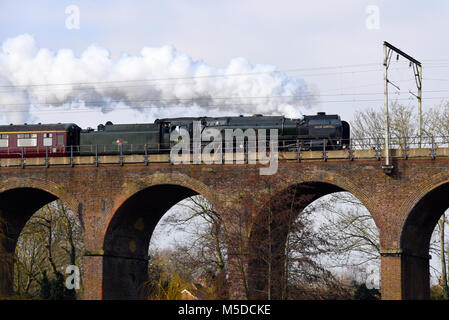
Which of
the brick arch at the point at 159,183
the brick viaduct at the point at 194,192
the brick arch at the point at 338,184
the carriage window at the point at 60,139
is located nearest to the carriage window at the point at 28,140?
the carriage window at the point at 60,139

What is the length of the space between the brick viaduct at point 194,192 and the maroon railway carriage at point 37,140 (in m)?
3.11

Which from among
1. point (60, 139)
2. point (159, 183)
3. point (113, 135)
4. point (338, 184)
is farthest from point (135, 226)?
point (338, 184)

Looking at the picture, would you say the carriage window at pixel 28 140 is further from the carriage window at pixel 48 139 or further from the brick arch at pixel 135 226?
the brick arch at pixel 135 226

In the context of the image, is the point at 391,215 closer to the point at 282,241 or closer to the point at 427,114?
the point at 282,241

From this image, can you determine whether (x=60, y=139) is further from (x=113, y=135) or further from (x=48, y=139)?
(x=113, y=135)

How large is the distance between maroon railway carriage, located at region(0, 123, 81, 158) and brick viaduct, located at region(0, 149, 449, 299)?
311cm

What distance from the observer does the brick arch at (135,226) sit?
4994 cm

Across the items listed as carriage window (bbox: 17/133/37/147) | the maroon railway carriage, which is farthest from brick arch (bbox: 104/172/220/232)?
carriage window (bbox: 17/133/37/147)

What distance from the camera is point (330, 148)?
53.0 metres

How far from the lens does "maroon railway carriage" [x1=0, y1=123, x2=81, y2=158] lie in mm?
56125

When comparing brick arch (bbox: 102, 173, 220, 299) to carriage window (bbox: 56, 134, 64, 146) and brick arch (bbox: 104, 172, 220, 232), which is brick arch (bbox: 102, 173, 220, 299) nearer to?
brick arch (bbox: 104, 172, 220, 232)

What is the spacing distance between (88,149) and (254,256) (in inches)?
675
